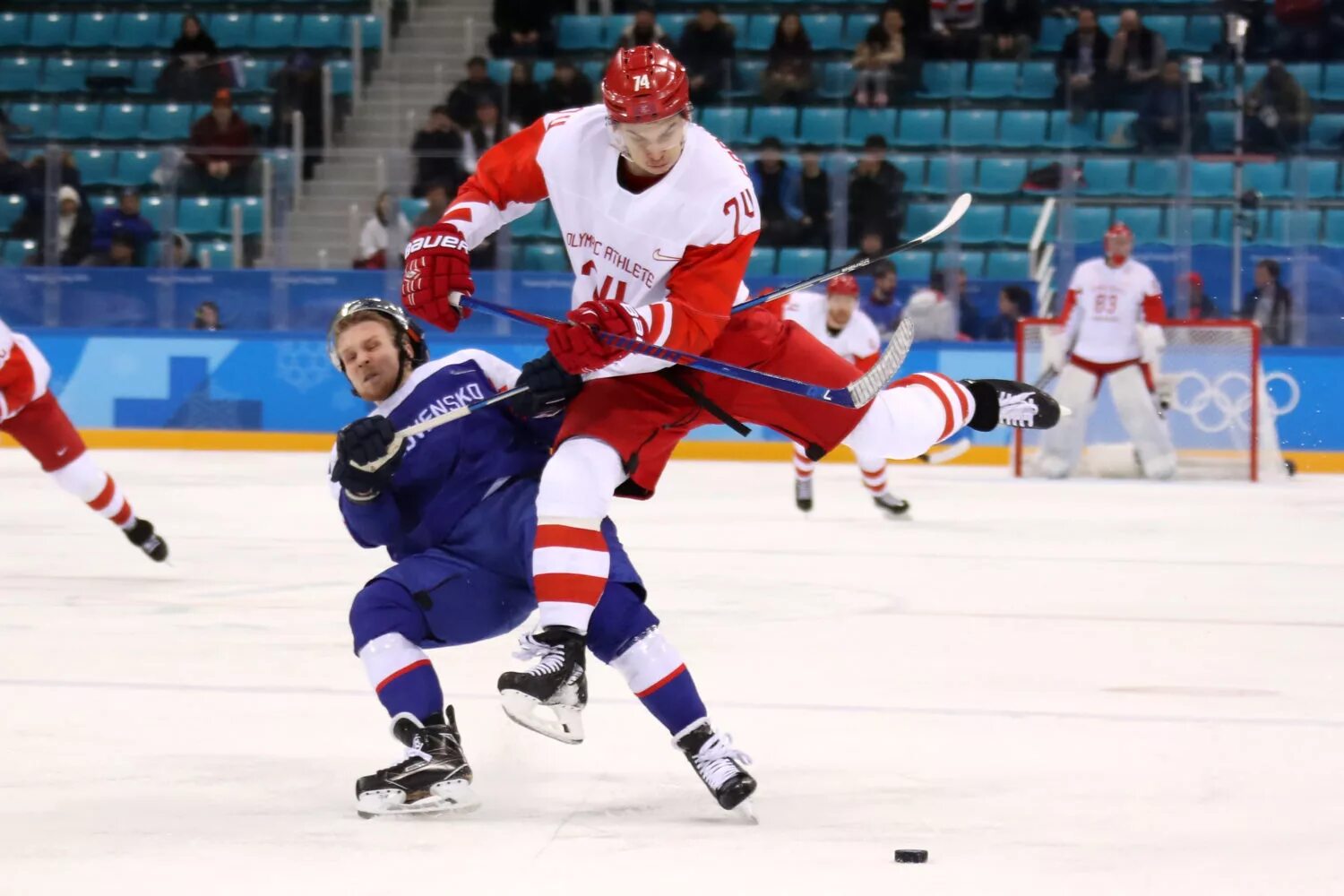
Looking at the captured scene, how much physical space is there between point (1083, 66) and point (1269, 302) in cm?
204

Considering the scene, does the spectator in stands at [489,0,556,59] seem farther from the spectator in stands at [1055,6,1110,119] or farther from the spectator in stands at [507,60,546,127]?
the spectator in stands at [1055,6,1110,119]

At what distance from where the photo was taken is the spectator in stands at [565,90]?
432 inches

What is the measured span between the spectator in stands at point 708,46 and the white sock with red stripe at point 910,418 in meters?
8.01

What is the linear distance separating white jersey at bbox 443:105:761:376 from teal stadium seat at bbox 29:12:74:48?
414 inches

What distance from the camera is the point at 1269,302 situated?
9.62 metres

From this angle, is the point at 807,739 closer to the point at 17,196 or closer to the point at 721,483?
the point at 721,483

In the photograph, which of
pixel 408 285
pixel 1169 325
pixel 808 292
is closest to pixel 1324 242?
pixel 1169 325

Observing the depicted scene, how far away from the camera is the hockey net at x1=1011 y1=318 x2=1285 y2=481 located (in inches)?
378

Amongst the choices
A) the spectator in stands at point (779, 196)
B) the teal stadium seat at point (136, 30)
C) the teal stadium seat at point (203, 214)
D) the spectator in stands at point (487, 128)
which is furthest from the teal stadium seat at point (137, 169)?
the spectator in stands at point (779, 196)

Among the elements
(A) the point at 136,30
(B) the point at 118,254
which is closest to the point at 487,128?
(B) the point at 118,254

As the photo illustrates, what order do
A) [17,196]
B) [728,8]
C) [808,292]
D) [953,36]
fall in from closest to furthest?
[808,292]
[17,196]
[953,36]
[728,8]

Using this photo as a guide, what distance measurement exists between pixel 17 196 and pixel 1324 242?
6.78 m

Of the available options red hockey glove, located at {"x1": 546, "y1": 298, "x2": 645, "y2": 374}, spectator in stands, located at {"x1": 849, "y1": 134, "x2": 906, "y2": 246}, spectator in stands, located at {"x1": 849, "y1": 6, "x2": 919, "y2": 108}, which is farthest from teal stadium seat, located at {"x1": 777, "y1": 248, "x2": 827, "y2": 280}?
red hockey glove, located at {"x1": 546, "y1": 298, "x2": 645, "y2": 374}

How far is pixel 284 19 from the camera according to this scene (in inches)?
504
